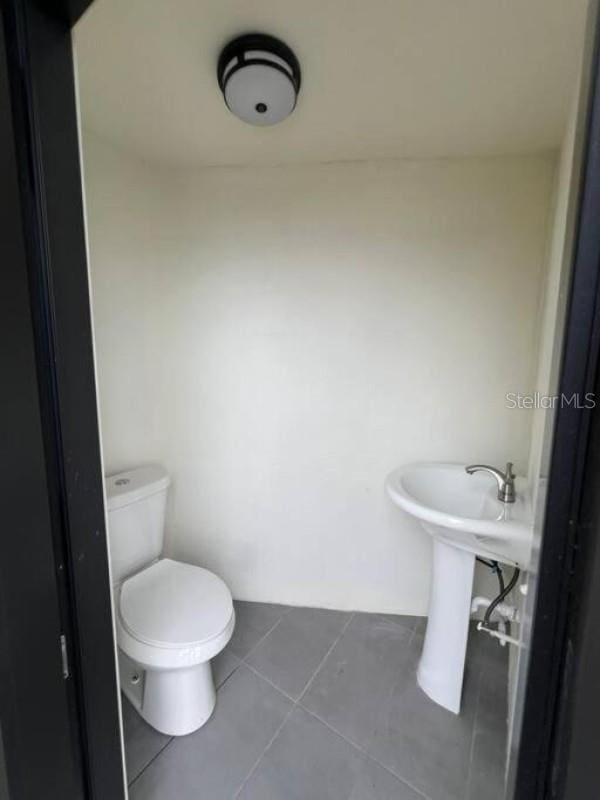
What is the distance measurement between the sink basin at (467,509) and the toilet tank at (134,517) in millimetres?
972

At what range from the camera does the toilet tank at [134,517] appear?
4.99ft

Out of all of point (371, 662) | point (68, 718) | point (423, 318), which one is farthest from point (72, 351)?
point (371, 662)

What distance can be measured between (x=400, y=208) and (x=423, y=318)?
18.2 inches

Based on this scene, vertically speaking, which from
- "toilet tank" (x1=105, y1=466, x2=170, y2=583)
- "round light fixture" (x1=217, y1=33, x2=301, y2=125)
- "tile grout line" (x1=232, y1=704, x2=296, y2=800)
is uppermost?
"round light fixture" (x1=217, y1=33, x2=301, y2=125)

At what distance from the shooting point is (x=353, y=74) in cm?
108

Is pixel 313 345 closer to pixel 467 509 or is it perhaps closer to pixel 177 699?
pixel 467 509

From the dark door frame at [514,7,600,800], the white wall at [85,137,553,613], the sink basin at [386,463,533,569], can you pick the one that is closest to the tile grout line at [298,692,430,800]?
the white wall at [85,137,553,613]

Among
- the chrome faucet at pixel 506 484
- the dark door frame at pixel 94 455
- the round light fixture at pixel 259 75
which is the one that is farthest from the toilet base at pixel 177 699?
the round light fixture at pixel 259 75

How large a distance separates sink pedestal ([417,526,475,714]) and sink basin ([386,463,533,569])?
111mm

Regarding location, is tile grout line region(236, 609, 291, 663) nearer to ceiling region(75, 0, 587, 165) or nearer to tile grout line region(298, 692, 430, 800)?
tile grout line region(298, 692, 430, 800)

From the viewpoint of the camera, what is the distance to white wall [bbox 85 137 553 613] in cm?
160

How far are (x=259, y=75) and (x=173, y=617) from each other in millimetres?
1687

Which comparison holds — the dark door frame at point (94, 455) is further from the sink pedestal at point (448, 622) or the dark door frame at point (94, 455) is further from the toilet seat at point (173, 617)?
the sink pedestal at point (448, 622)

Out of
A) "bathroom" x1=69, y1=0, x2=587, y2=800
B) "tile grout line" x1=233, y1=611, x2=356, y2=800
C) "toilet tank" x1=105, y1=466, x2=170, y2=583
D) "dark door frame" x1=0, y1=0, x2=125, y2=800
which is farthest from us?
"toilet tank" x1=105, y1=466, x2=170, y2=583
